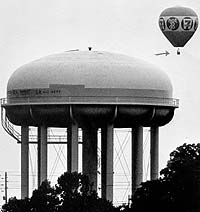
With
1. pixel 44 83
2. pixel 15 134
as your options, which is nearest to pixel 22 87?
pixel 44 83

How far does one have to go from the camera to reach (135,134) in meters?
154

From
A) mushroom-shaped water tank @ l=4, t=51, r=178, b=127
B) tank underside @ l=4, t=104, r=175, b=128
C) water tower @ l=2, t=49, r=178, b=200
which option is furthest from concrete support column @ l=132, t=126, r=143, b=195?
tank underside @ l=4, t=104, r=175, b=128

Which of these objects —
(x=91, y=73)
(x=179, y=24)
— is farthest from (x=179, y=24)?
(x=91, y=73)

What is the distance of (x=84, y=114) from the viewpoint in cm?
14738

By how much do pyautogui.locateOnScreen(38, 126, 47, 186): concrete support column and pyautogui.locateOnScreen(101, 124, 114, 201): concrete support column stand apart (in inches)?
188

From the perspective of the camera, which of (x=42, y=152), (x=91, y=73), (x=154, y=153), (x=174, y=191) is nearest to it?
(x=174, y=191)

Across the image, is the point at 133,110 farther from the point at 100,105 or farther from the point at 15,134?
the point at 15,134

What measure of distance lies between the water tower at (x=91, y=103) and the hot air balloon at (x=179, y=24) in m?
2.85

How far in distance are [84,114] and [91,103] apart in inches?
42.9

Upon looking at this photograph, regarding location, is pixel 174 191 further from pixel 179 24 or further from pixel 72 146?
pixel 179 24

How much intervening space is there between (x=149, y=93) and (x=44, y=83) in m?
Result: 8.01

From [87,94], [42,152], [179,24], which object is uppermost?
[179,24]

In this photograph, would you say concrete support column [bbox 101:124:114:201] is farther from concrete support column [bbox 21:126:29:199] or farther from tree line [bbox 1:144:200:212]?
concrete support column [bbox 21:126:29:199]

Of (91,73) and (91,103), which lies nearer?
(91,103)
